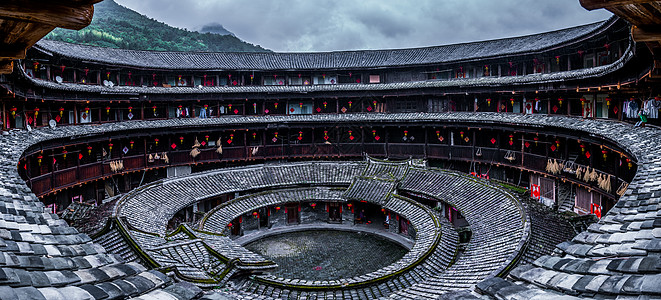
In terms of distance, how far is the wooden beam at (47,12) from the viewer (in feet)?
16.0

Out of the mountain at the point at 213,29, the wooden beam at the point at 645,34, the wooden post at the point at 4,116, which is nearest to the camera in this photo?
the wooden beam at the point at 645,34

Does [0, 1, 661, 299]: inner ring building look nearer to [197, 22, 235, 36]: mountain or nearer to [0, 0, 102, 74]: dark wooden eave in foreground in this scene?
[0, 0, 102, 74]: dark wooden eave in foreground

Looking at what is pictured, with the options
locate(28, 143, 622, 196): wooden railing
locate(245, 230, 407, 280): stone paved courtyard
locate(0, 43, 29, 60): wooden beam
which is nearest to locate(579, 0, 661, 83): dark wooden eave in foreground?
locate(0, 43, 29, 60): wooden beam

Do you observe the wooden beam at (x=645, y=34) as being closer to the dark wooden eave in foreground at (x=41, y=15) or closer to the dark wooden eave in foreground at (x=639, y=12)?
the dark wooden eave in foreground at (x=639, y=12)

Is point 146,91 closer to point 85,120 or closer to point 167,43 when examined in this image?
point 85,120

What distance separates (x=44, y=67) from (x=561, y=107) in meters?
35.5

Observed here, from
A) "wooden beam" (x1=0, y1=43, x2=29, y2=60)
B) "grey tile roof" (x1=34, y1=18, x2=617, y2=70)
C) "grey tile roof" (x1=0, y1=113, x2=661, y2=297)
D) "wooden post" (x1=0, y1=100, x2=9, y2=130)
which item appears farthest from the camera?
"grey tile roof" (x1=34, y1=18, x2=617, y2=70)

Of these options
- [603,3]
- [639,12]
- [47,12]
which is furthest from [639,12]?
[47,12]

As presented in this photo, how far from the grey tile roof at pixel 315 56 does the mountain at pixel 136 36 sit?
34.7 meters

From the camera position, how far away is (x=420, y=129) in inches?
1634

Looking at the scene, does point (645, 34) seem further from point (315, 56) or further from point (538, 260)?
point (315, 56)

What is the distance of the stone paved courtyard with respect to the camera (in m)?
24.9

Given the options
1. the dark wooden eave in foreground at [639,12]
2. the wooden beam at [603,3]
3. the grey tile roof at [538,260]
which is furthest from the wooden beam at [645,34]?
the grey tile roof at [538,260]

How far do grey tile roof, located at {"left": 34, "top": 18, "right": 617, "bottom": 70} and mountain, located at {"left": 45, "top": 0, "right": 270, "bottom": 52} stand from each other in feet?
114
